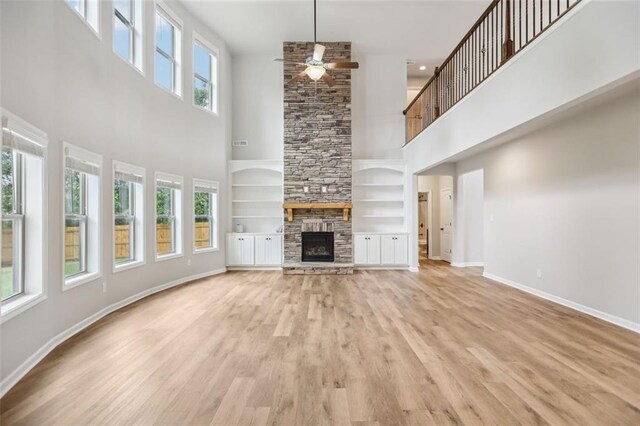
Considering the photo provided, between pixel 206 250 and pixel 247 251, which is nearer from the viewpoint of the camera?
pixel 206 250

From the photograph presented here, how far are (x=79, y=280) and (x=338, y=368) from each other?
3.08m

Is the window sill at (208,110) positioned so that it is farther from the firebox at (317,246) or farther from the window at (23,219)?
the window at (23,219)

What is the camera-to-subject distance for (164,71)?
608 centimetres

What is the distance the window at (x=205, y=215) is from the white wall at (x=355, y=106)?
4.77 ft

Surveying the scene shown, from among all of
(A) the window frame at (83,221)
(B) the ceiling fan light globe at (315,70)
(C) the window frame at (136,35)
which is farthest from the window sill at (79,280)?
(B) the ceiling fan light globe at (315,70)

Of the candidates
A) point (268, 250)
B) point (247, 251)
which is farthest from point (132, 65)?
point (268, 250)

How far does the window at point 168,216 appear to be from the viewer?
232 inches

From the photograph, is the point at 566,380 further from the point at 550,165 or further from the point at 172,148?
the point at 172,148

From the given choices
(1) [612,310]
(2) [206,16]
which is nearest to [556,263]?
(1) [612,310]

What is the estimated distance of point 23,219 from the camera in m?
3.05

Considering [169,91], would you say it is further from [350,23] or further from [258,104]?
[350,23]

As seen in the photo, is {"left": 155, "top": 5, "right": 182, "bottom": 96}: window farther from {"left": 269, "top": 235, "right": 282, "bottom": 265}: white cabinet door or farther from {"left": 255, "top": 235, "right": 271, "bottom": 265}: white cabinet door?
{"left": 269, "top": 235, "right": 282, "bottom": 265}: white cabinet door

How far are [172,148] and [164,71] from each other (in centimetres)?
141

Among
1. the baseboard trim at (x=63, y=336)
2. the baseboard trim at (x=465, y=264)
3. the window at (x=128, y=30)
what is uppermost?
the window at (x=128, y=30)
